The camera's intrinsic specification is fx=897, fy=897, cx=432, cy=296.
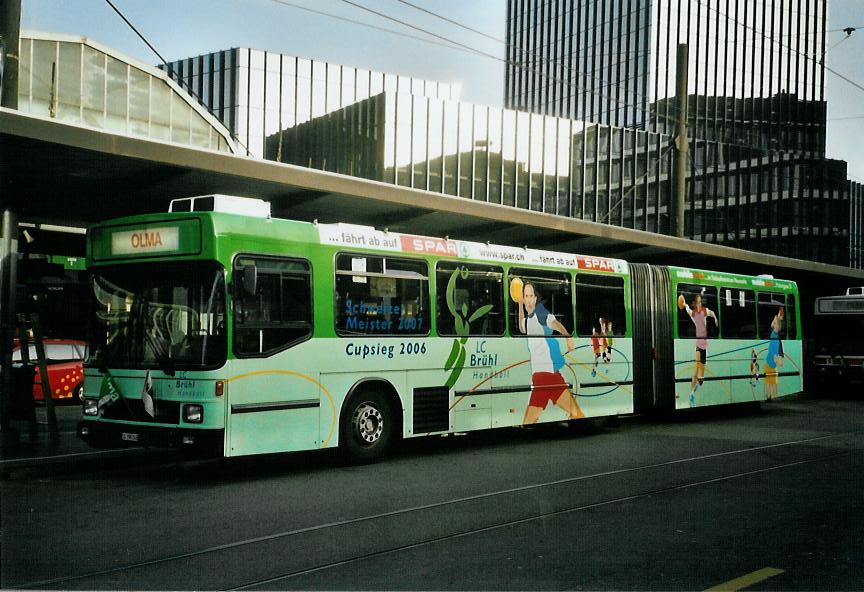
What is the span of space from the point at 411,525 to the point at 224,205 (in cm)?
434

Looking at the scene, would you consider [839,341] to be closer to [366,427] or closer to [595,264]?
[595,264]

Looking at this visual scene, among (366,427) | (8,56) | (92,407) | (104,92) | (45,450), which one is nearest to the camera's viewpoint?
(92,407)

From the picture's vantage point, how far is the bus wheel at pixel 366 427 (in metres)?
10.8

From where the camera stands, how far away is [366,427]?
11031mm

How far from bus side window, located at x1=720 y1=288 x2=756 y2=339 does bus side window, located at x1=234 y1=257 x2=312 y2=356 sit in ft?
34.8

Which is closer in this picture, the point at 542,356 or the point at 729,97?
the point at 542,356

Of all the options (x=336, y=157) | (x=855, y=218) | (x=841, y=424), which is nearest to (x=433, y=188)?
(x=336, y=157)

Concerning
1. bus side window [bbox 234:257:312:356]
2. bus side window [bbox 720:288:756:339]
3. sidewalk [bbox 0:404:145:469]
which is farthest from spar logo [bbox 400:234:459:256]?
bus side window [bbox 720:288:756:339]

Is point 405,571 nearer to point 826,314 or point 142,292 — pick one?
point 142,292

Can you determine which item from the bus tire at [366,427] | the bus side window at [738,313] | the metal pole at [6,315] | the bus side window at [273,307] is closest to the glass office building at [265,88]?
the bus side window at [738,313]

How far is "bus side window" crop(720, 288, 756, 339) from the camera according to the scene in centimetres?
1812

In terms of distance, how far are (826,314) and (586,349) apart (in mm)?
13375

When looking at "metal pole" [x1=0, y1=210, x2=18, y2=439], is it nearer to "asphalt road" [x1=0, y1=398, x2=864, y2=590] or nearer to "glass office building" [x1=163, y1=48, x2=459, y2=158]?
"asphalt road" [x1=0, y1=398, x2=864, y2=590]

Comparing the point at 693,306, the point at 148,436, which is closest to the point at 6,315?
the point at 148,436
